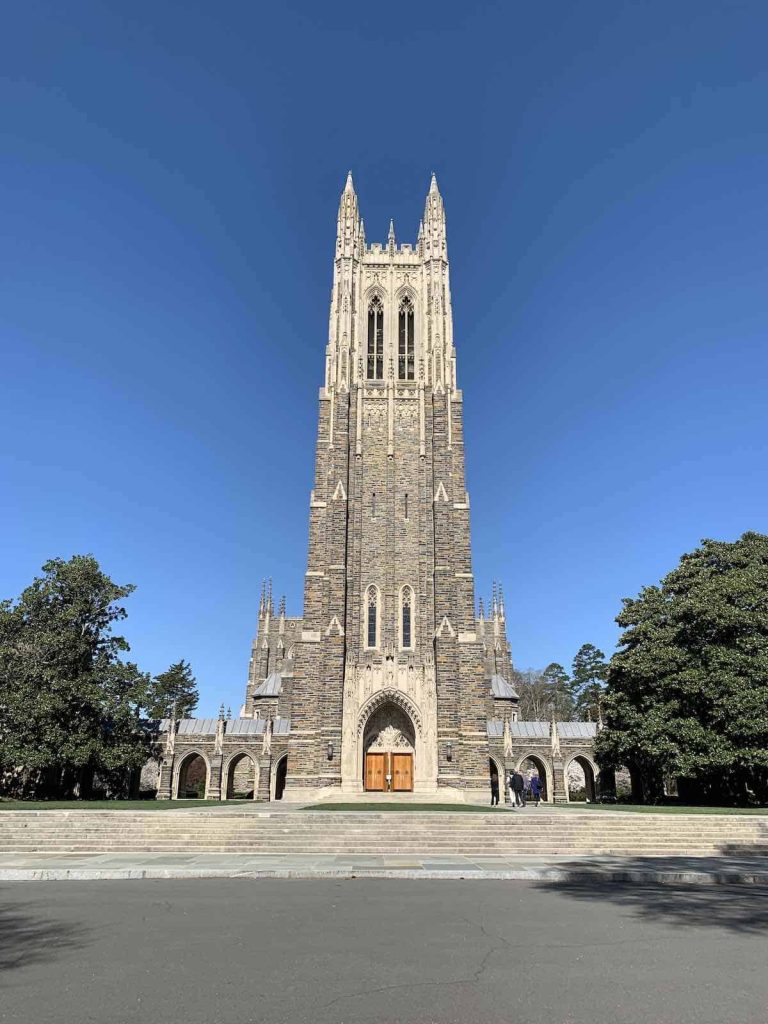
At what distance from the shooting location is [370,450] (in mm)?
34875

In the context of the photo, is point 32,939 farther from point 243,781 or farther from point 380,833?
point 243,781

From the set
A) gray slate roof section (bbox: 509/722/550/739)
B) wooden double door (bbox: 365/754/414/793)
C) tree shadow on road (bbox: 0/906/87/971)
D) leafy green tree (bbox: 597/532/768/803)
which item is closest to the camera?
tree shadow on road (bbox: 0/906/87/971)

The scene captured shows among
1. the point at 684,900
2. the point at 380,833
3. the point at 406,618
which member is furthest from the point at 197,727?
the point at 684,900

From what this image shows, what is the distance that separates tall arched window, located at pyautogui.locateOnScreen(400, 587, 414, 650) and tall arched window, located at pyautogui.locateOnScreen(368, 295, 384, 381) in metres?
12.0

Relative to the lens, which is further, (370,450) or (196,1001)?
(370,450)

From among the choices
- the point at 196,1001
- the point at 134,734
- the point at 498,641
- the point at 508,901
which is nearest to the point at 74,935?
the point at 196,1001

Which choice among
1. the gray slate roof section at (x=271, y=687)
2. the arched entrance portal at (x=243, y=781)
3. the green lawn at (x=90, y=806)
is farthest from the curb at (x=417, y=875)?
the gray slate roof section at (x=271, y=687)

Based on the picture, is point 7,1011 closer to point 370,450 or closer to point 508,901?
point 508,901

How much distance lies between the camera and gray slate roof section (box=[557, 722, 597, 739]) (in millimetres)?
41750

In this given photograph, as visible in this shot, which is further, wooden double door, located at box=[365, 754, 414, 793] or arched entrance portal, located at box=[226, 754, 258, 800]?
arched entrance portal, located at box=[226, 754, 258, 800]

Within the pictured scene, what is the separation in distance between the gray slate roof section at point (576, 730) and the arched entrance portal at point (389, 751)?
14.9 metres

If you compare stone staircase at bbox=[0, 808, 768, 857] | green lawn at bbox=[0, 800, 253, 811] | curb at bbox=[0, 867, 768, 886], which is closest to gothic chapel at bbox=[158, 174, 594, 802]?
green lawn at bbox=[0, 800, 253, 811]

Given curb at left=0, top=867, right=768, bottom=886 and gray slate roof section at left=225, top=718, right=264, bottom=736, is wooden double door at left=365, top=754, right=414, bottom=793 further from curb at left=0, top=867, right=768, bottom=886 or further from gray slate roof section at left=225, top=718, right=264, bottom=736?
curb at left=0, top=867, right=768, bottom=886

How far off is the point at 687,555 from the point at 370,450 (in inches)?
635
